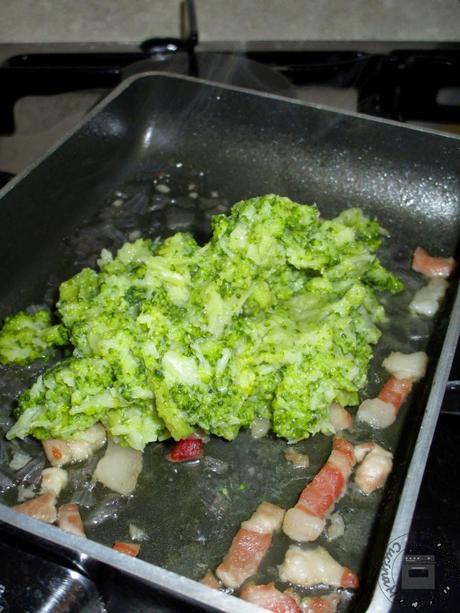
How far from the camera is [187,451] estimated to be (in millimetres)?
1886

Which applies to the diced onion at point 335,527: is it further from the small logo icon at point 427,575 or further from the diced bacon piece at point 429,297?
the diced bacon piece at point 429,297

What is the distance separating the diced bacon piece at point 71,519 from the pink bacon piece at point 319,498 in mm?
573

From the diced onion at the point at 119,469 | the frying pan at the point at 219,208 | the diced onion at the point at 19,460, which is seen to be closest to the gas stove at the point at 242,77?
the frying pan at the point at 219,208

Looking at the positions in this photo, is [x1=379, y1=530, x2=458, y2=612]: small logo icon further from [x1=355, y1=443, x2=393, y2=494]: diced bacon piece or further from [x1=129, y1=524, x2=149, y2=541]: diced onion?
[x1=129, y1=524, x2=149, y2=541]: diced onion

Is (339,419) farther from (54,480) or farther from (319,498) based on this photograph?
(54,480)

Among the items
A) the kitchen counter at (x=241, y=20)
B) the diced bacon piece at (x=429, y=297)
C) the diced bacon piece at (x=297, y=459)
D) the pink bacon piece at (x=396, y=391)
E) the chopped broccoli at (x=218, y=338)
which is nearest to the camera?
the chopped broccoli at (x=218, y=338)

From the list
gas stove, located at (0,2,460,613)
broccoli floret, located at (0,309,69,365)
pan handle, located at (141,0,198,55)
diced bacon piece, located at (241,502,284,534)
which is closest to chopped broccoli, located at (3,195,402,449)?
broccoli floret, located at (0,309,69,365)

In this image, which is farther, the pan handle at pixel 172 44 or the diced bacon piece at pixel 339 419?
the pan handle at pixel 172 44

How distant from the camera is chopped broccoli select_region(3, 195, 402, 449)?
1.79m

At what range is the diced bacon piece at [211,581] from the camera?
1.63 meters

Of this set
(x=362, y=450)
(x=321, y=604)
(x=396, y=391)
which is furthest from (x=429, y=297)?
(x=321, y=604)

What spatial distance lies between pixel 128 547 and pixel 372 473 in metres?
0.73

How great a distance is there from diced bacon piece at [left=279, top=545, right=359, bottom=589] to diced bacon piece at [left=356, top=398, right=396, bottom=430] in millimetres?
475

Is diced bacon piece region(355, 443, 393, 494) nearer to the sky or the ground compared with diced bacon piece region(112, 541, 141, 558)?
nearer to the sky
